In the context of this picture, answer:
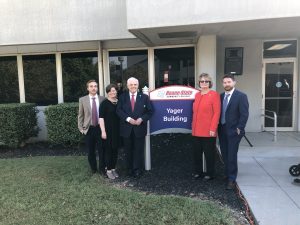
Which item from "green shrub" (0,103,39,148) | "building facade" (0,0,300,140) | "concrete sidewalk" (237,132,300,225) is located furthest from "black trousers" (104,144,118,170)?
"green shrub" (0,103,39,148)

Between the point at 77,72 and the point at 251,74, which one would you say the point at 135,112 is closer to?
the point at 77,72

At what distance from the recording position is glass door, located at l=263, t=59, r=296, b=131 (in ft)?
29.9

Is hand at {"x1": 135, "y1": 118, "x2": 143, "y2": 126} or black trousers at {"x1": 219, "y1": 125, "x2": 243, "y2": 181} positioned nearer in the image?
black trousers at {"x1": 219, "y1": 125, "x2": 243, "y2": 181}

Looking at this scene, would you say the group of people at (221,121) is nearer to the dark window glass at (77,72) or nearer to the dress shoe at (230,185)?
the dress shoe at (230,185)

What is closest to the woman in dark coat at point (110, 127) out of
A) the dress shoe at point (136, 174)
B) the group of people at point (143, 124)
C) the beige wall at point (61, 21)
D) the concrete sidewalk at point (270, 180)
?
the group of people at point (143, 124)

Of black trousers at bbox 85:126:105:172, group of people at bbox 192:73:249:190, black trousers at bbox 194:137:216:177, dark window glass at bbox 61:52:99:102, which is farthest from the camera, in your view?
dark window glass at bbox 61:52:99:102

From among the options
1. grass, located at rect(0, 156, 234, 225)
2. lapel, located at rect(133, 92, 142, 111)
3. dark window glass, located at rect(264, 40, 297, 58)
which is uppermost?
dark window glass, located at rect(264, 40, 297, 58)

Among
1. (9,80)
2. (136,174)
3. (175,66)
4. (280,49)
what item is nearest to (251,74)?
(280,49)

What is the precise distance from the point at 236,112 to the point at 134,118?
1.68 meters

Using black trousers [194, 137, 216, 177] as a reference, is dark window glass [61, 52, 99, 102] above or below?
above

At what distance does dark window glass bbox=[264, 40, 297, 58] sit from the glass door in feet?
0.54

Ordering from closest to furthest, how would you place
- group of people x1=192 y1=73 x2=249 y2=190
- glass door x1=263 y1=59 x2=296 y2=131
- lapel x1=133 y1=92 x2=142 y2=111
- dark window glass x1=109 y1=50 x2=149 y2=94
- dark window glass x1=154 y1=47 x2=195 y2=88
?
group of people x1=192 y1=73 x2=249 y2=190 < lapel x1=133 y1=92 x2=142 y2=111 < dark window glass x1=154 y1=47 x2=195 y2=88 < dark window glass x1=109 y1=50 x2=149 y2=94 < glass door x1=263 y1=59 x2=296 y2=131

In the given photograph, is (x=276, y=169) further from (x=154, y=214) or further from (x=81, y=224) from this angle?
(x=81, y=224)

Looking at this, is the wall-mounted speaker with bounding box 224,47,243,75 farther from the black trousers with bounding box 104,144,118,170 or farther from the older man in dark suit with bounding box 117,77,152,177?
the black trousers with bounding box 104,144,118,170
